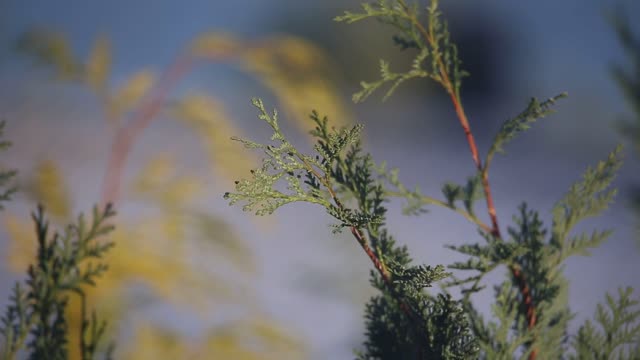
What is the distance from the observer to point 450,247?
1.86 ft

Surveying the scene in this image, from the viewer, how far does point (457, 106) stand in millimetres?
549

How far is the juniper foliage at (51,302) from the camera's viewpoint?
1.51ft

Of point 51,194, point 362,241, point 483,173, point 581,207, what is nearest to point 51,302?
point 362,241

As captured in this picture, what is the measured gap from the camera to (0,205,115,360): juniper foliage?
46 cm

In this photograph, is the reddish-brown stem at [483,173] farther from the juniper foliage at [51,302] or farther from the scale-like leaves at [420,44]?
the juniper foliage at [51,302]

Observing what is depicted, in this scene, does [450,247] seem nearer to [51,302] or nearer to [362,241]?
[362,241]

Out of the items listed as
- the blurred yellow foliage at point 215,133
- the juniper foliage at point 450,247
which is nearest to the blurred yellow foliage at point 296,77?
the blurred yellow foliage at point 215,133

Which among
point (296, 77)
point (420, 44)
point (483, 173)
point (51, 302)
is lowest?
point (51, 302)

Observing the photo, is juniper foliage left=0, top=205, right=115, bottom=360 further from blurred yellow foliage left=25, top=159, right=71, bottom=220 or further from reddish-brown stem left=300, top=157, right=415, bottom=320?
blurred yellow foliage left=25, top=159, right=71, bottom=220

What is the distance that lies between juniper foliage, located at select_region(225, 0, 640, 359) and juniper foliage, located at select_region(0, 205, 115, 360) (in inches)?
5.9

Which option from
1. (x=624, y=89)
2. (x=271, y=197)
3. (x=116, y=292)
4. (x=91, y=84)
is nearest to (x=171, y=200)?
(x=116, y=292)

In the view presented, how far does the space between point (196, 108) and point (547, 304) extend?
1591mm

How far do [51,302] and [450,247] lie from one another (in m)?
0.34

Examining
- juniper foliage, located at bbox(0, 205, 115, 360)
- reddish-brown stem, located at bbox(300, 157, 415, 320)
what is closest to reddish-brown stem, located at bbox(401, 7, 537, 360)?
reddish-brown stem, located at bbox(300, 157, 415, 320)
